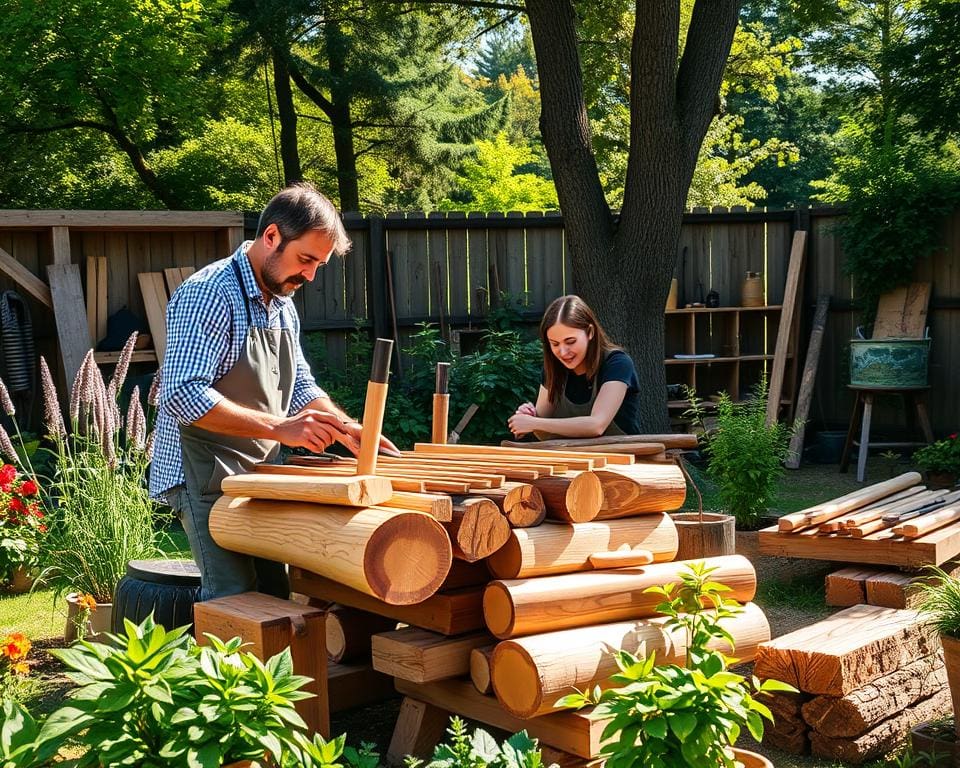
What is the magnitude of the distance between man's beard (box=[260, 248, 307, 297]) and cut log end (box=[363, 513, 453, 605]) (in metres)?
1.05

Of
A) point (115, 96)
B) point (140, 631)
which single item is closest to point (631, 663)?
point (140, 631)

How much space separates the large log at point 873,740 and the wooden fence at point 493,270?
7180 mm

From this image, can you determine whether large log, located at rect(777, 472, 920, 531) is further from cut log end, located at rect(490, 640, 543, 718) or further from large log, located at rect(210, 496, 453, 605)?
large log, located at rect(210, 496, 453, 605)

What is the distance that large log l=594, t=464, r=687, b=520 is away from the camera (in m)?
3.39

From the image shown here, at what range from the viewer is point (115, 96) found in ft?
56.3

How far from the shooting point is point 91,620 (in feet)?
16.6

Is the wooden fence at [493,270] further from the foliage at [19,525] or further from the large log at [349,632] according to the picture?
the large log at [349,632]

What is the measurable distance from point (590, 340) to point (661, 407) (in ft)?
13.7

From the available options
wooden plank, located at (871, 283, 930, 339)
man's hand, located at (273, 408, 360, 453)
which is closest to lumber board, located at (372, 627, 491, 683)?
man's hand, located at (273, 408, 360, 453)

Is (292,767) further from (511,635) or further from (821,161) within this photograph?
(821,161)

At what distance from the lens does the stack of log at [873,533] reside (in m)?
5.13

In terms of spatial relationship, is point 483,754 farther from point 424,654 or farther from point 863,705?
point 863,705

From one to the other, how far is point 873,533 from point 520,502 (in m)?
2.95

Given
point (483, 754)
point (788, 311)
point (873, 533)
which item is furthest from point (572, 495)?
point (788, 311)
